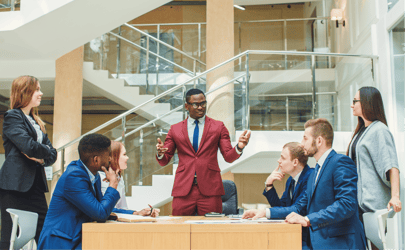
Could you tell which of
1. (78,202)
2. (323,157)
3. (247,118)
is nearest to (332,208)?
(323,157)

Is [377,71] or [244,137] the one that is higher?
[377,71]

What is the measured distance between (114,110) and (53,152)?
8.82 meters

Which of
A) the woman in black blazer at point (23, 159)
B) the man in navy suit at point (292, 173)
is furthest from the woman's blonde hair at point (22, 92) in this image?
the man in navy suit at point (292, 173)

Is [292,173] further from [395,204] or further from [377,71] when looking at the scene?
[377,71]

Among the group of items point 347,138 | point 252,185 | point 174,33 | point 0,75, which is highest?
point 174,33

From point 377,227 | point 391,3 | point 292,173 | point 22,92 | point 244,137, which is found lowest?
point 377,227

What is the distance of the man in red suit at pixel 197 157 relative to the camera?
3066 mm

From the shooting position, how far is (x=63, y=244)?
1918mm

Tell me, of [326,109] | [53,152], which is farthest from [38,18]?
[326,109]

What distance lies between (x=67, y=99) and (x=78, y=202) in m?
5.68

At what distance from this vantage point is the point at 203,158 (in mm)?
3172

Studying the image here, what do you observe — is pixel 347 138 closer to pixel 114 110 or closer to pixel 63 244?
pixel 63 244

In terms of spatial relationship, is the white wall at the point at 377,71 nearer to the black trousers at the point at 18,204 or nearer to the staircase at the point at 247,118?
the staircase at the point at 247,118

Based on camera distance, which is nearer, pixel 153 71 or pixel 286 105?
pixel 286 105
